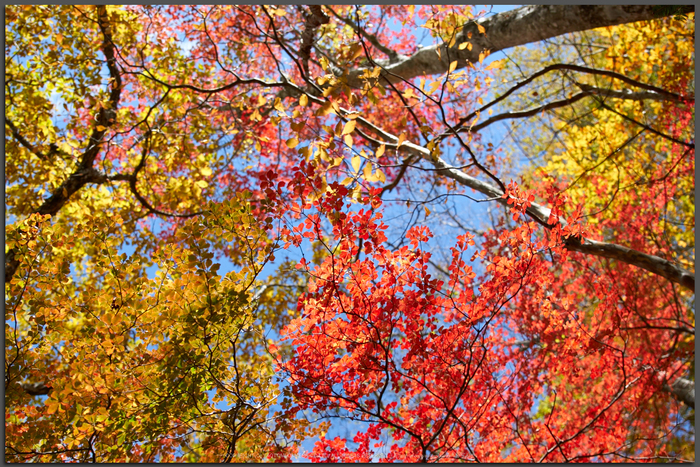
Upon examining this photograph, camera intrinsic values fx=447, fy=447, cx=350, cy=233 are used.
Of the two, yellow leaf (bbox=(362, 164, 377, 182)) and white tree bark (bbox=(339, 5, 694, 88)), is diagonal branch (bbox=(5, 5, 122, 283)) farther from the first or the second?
yellow leaf (bbox=(362, 164, 377, 182))

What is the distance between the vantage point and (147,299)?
5.82 ft

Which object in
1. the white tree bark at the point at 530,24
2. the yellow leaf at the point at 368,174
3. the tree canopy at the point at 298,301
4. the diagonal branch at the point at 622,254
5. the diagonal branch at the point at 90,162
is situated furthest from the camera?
the diagonal branch at the point at 90,162

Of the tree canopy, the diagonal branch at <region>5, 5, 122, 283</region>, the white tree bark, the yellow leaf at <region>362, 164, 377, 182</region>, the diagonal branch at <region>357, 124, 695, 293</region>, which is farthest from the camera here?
the diagonal branch at <region>5, 5, 122, 283</region>

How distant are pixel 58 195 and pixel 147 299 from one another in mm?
2398

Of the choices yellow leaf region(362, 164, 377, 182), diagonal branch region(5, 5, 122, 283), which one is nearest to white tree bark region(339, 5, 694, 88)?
yellow leaf region(362, 164, 377, 182)

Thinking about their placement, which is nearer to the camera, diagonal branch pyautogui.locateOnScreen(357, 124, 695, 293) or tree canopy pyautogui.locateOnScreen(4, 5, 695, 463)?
tree canopy pyautogui.locateOnScreen(4, 5, 695, 463)

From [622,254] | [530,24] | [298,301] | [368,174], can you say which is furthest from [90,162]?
[622,254]

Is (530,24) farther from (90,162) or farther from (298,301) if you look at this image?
(90,162)

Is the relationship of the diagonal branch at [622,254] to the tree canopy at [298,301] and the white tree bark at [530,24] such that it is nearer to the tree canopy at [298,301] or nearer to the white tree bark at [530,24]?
the tree canopy at [298,301]

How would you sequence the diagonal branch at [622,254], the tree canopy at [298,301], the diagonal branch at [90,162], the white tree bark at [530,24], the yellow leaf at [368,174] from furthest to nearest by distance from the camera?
the diagonal branch at [90,162]
the white tree bark at [530,24]
the diagonal branch at [622,254]
the tree canopy at [298,301]
the yellow leaf at [368,174]

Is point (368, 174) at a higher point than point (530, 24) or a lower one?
lower

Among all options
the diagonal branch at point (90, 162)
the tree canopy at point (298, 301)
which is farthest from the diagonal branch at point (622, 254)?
the diagonal branch at point (90, 162)

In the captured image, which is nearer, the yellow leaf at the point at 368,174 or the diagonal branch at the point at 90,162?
the yellow leaf at the point at 368,174

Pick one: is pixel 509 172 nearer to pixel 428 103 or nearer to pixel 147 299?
pixel 428 103
